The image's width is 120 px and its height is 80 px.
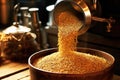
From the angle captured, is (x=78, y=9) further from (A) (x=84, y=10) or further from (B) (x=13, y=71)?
(B) (x=13, y=71)

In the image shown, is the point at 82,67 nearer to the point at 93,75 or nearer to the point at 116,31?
the point at 93,75

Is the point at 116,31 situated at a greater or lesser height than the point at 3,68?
greater

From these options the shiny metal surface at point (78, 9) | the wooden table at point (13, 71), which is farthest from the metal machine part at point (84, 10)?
the wooden table at point (13, 71)

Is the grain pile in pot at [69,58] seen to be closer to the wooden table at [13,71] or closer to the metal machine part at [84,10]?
the metal machine part at [84,10]

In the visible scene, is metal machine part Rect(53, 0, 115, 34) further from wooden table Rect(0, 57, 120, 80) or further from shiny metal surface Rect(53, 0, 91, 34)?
wooden table Rect(0, 57, 120, 80)

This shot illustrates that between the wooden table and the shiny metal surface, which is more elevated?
the shiny metal surface

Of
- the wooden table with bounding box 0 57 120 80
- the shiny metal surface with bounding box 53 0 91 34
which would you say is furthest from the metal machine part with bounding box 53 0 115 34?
the wooden table with bounding box 0 57 120 80

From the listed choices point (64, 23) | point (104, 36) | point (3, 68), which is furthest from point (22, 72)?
point (104, 36)
